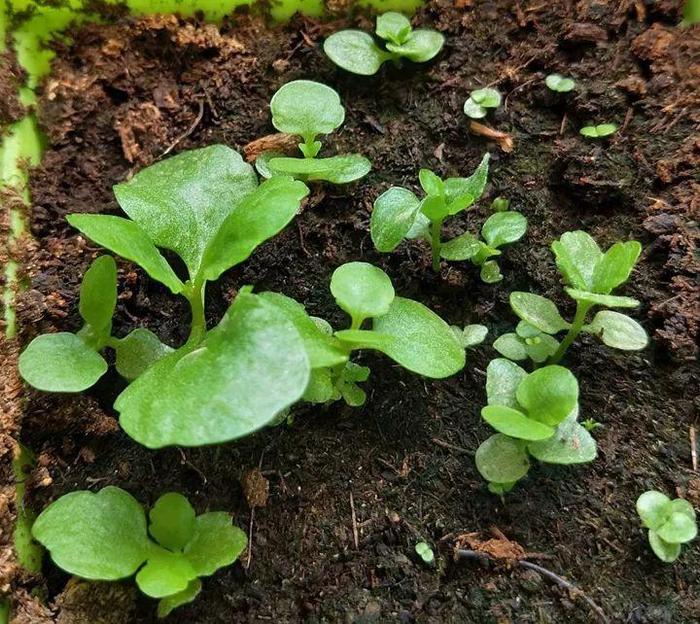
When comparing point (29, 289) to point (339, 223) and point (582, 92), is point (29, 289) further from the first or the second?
point (582, 92)

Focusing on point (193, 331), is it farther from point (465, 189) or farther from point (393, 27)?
point (393, 27)

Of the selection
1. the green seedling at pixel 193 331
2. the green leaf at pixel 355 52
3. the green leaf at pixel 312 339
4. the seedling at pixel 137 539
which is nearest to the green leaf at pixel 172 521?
the seedling at pixel 137 539

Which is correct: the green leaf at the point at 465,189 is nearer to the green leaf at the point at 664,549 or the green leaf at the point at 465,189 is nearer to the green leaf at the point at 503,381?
the green leaf at the point at 503,381

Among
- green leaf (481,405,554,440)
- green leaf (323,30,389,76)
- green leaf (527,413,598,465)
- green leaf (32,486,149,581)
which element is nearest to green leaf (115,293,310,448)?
green leaf (32,486,149,581)

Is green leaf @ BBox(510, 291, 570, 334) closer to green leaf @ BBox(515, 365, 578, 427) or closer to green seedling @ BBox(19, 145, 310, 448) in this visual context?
green leaf @ BBox(515, 365, 578, 427)

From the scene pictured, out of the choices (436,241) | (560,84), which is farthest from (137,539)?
(560,84)

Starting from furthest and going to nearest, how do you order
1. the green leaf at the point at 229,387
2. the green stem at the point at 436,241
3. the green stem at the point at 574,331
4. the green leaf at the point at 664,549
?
the green stem at the point at 436,241 < the green stem at the point at 574,331 < the green leaf at the point at 664,549 < the green leaf at the point at 229,387
